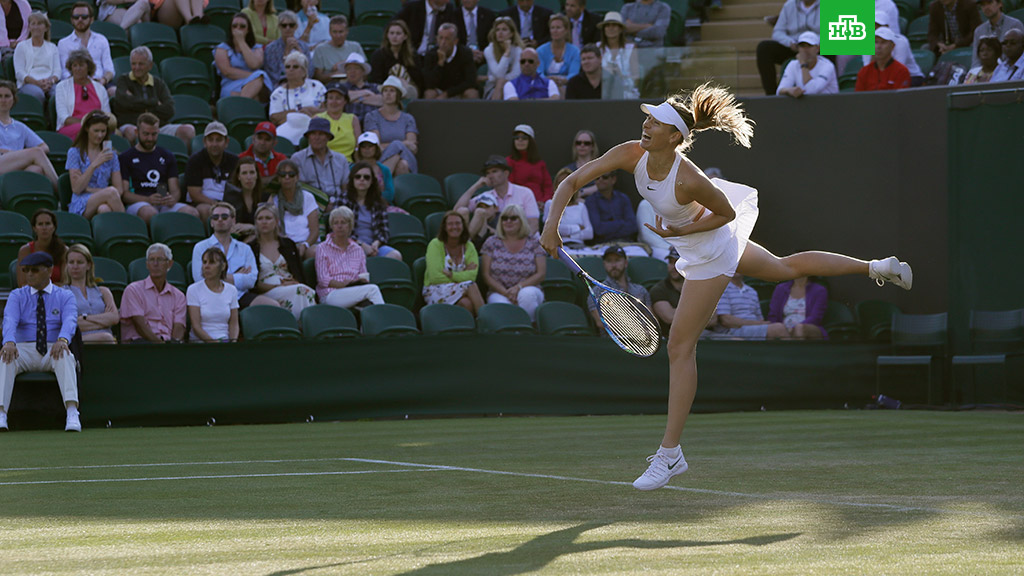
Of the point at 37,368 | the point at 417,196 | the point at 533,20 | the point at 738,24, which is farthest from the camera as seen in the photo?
the point at 738,24

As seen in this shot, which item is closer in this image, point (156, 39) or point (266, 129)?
point (266, 129)

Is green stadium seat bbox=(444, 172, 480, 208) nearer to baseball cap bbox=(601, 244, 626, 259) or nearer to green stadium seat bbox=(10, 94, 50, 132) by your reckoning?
baseball cap bbox=(601, 244, 626, 259)

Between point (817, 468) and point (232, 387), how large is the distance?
251 inches

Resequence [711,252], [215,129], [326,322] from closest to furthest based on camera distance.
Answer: [711,252] < [326,322] < [215,129]

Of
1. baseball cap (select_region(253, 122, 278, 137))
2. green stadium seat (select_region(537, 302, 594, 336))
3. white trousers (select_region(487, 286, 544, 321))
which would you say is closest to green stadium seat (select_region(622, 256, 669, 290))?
green stadium seat (select_region(537, 302, 594, 336))

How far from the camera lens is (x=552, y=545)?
4.37m

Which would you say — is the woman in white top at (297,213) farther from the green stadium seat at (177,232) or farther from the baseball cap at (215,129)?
the green stadium seat at (177,232)

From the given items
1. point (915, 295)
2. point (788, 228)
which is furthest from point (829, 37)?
point (915, 295)

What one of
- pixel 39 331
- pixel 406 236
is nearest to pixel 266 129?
pixel 406 236

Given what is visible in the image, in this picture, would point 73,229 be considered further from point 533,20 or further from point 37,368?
point 533,20

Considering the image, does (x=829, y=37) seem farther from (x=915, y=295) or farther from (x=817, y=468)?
(x=817, y=468)

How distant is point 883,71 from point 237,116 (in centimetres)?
742

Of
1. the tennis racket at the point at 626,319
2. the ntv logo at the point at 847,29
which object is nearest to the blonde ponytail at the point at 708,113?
the tennis racket at the point at 626,319

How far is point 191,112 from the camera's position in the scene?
577 inches
